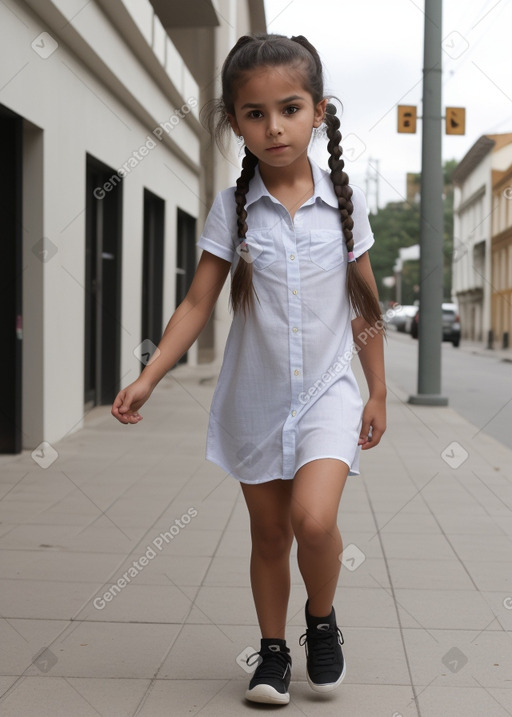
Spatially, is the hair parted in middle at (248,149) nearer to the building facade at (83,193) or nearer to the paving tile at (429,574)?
the paving tile at (429,574)

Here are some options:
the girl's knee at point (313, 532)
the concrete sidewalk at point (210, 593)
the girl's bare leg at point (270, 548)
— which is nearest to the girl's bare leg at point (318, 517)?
the girl's knee at point (313, 532)

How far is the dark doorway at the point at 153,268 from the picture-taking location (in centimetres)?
1562

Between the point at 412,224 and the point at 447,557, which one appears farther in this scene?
the point at 412,224

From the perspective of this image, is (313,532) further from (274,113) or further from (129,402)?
(274,113)

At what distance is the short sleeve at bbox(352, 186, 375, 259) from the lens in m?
3.15

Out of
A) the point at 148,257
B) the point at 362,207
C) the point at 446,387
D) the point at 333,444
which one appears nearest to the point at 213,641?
the point at 333,444

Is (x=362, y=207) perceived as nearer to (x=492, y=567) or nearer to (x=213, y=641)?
(x=213, y=641)

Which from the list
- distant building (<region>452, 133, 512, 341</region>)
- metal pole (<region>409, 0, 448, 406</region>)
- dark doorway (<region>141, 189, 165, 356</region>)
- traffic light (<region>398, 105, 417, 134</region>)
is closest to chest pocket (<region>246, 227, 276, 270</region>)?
metal pole (<region>409, 0, 448, 406</region>)

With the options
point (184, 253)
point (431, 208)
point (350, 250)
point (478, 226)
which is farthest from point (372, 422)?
point (478, 226)

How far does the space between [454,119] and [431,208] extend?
1071 mm

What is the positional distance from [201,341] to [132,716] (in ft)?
61.0

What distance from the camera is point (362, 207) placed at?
3.18 meters

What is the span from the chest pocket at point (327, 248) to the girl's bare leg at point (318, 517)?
561 millimetres

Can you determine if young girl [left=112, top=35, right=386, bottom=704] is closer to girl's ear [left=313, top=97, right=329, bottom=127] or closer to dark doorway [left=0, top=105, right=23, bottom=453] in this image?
girl's ear [left=313, top=97, right=329, bottom=127]
